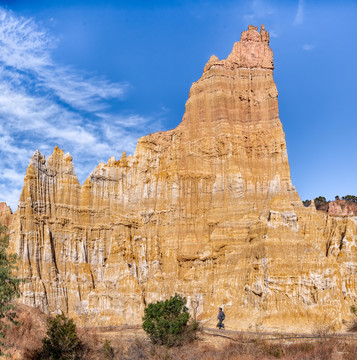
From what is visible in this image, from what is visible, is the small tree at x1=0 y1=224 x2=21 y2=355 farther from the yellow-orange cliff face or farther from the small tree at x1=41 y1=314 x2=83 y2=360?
the yellow-orange cliff face

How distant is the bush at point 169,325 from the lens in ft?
115

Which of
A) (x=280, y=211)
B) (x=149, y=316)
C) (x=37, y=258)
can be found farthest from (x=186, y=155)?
(x=149, y=316)

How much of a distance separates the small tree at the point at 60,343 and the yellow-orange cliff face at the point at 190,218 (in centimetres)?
2689

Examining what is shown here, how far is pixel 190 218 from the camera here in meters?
70.5

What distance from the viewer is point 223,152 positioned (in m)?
70.6

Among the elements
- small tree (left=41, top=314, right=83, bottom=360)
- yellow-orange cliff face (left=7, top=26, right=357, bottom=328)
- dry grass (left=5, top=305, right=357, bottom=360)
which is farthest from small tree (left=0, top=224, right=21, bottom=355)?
yellow-orange cliff face (left=7, top=26, right=357, bottom=328)

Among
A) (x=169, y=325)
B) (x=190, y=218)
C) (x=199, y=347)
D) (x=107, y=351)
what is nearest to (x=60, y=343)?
(x=107, y=351)

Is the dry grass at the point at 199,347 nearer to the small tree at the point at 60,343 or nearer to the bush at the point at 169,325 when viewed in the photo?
the bush at the point at 169,325

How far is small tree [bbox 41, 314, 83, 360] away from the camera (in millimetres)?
31641

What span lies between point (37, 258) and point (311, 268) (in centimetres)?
3530

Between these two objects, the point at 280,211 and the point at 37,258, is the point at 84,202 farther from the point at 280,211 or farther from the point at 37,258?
the point at 280,211

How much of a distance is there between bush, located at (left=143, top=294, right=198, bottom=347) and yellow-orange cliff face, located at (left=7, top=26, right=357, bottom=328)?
64.8ft

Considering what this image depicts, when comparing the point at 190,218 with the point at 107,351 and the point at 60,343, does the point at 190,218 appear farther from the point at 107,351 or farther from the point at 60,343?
the point at 60,343

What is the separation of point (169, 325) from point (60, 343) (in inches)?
294
